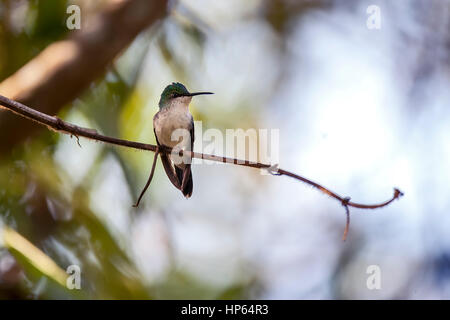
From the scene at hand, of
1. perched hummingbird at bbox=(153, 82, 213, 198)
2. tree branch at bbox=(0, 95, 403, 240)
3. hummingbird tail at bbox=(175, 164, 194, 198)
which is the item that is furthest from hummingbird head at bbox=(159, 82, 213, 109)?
tree branch at bbox=(0, 95, 403, 240)

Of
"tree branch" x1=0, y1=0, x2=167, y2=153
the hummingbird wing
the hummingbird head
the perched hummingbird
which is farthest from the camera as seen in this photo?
the hummingbird head

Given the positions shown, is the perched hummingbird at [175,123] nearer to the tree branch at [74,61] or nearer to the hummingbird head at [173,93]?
the hummingbird head at [173,93]

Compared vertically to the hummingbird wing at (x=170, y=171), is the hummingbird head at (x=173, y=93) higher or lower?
higher

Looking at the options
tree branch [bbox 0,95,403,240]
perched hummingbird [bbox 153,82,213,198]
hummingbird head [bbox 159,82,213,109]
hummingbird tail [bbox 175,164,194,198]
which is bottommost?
tree branch [bbox 0,95,403,240]

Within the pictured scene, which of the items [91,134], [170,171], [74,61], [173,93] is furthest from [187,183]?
[91,134]

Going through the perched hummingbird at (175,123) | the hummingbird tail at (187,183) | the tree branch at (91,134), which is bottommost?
the tree branch at (91,134)

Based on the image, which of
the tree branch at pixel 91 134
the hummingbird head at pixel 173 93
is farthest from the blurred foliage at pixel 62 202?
the tree branch at pixel 91 134

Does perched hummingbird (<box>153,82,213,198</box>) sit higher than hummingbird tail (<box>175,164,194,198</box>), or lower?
higher

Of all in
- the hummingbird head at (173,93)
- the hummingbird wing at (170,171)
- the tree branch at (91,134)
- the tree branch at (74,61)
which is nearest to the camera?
the tree branch at (91,134)

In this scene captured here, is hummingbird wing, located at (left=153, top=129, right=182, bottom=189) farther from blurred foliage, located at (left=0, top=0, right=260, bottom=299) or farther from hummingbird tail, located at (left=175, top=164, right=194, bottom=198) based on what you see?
blurred foliage, located at (left=0, top=0, right=260, bottom=299)
